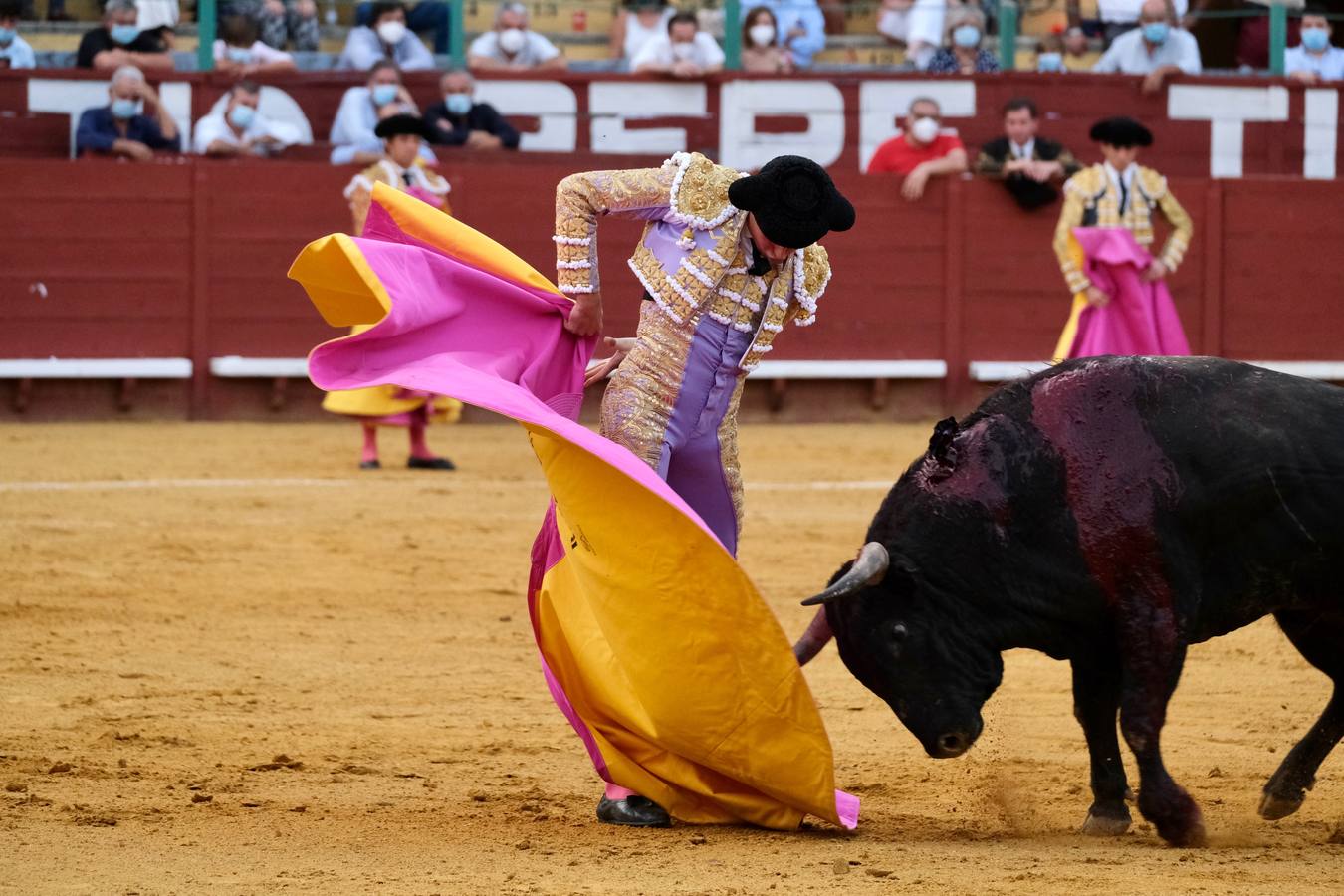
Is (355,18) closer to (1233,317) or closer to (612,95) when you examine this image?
(612,95)

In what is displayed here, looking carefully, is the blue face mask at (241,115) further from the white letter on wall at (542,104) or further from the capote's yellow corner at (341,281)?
the capote's yellow corner at (341,281)

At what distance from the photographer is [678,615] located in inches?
125

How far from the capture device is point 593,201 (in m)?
3.33

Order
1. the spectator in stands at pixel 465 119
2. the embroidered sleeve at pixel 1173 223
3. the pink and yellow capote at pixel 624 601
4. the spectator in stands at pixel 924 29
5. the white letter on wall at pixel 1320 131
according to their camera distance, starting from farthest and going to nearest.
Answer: the white letter on wall at pixel 1320 131 < the spectator in stands at pixel 924 29 < the spectator in stands at pixel 465 119 < the embroidered sleeve at pixel 1173 223 < the pink and yellow capote at pixel 624 601

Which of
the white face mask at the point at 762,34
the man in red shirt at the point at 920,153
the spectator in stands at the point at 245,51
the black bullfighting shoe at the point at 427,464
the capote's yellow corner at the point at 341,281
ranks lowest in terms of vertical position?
the black bullfighting shoe at the point at 427,464

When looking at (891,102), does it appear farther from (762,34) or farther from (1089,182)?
(1089,182)

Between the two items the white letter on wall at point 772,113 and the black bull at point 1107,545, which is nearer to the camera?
the black bull at point 1107,545

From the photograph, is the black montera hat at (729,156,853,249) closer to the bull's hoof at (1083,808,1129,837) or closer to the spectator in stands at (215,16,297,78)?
the bull's hoof at (1083,808,1129,837)

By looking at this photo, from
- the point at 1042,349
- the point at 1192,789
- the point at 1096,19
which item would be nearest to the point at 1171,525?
the point at 1192,789

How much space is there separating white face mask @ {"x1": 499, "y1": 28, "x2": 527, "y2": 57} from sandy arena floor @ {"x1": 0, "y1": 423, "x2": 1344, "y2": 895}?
3.79m

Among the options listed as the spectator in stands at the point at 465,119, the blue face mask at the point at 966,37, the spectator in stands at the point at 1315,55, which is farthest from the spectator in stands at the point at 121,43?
the spectator in stands at the point at 1315,55

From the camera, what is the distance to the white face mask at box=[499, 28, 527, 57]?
33.7ft

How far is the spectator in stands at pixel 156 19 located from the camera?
10.0 meters

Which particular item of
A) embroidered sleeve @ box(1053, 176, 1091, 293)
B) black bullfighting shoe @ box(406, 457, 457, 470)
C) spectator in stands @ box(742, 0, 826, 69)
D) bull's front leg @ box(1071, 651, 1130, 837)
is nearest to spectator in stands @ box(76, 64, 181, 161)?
black bullfighting shoe @ box(406, 457, 457, 470)
